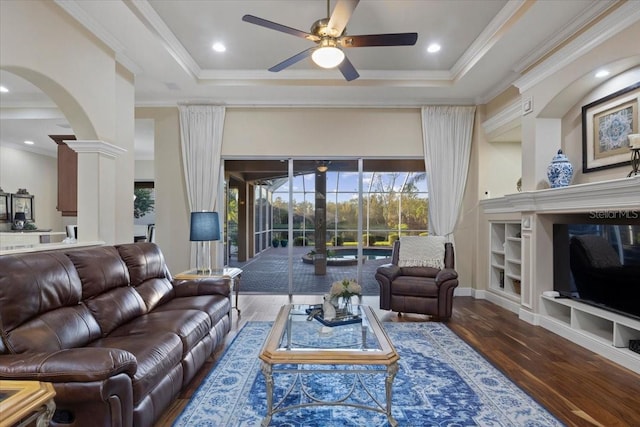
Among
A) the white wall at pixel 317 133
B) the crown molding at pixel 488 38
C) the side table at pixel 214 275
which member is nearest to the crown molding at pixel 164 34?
the white wall at pixel 317 133

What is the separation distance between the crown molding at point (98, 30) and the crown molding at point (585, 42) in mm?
4726

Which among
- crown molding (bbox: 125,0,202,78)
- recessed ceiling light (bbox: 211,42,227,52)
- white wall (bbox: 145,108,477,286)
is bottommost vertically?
white wall (bbox: 145,108,477,286)

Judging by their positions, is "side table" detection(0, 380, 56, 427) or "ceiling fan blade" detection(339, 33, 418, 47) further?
"ceiling fan blade" detection(339, 33, 418, 47)

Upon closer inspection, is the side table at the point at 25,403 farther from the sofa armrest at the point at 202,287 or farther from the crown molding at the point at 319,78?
the crown molding at the point at 319,78

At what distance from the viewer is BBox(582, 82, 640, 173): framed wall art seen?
3.19 m

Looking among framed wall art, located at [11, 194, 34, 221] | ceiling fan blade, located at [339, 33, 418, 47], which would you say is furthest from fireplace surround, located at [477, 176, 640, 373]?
framed wall art, located at [11, 194, 34, 221]

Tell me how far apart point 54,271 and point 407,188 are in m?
5.07

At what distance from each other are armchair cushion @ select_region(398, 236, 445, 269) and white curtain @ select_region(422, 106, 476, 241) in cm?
90

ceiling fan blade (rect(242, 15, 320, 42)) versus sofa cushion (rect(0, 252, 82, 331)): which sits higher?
ceiling fan blade (rect(242, 15, 320, 42))

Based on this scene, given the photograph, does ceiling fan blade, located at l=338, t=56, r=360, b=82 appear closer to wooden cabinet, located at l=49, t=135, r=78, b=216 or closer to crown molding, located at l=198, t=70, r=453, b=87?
crown molding, located at l=198, t=70, r=453, b=87

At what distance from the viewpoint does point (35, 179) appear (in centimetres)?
905

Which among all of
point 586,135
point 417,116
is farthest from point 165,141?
point 586,135

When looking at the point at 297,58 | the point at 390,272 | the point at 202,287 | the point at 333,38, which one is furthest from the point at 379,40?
the point at 202,287

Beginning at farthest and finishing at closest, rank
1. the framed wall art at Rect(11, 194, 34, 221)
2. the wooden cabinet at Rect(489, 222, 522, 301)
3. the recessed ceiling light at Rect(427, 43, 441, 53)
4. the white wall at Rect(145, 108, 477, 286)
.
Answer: the framed wall art at Rect(11, 194, 34, 221)
the white wall at Rect(145, 108, 477, 286)
the wooden cabinet at Rect(489, 222, 522, 301)
the recessed ceiling light at Rect(427, 43, 441, 53)
